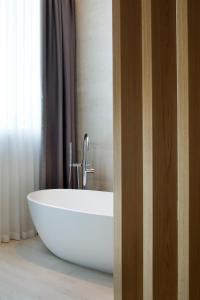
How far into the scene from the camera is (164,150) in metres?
0.79

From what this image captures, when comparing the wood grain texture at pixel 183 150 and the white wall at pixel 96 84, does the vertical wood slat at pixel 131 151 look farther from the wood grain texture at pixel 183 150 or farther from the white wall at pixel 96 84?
the white wall at pixel 96 84

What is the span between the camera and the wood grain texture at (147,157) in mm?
781

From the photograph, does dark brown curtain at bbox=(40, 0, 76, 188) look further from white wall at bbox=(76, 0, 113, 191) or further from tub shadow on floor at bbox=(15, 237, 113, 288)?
tub shadow on floor at bbox=(15, 237, 113, 288)

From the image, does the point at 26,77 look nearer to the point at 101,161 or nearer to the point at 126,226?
the point at 101,161

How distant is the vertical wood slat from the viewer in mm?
817

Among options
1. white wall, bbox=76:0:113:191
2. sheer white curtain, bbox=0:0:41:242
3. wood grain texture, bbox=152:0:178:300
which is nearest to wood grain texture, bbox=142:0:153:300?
wood grain texture, bbox=152:0:178:300

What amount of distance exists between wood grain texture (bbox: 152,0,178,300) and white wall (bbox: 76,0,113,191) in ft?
8.52

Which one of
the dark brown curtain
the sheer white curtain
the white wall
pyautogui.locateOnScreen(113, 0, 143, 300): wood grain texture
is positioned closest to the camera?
pyautogui.locateOnScreen(113, 0, 143, 300): wood grain texture

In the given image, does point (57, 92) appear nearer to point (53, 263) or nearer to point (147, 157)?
point (53, 263)

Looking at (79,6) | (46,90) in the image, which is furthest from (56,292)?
(79,6)

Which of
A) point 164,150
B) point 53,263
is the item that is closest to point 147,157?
point 164,150

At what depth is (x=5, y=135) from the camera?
3.02m

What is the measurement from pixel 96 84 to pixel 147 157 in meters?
2.88

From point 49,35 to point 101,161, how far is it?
1.55 m
